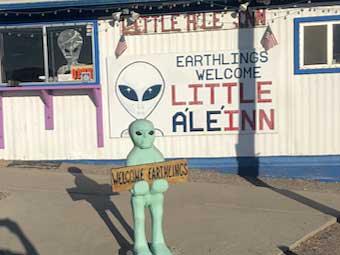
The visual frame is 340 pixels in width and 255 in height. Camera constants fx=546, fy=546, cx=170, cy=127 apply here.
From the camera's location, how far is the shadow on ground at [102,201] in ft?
18.5

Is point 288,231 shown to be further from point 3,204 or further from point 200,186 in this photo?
point 3,204

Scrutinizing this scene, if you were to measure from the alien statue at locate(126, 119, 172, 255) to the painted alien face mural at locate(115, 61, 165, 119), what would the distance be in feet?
16.3

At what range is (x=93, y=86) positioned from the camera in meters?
9.70

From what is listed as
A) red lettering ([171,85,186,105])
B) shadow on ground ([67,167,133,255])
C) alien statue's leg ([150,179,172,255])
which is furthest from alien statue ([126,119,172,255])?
red lettering ([171,85,186,105])

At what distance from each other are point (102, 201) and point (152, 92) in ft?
9.97

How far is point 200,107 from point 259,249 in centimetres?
464

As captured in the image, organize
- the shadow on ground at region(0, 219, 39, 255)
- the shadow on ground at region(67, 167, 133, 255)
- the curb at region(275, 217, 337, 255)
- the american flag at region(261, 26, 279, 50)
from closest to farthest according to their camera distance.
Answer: the shadow on ground at region(0, 219, 39, 255) < the curb at region(275, 217, 337, 255) < the shadow on ground at region(67, 167, 133, 255) < the american flag at region(261, 26, 279, 50)

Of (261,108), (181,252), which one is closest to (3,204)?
(181,252)

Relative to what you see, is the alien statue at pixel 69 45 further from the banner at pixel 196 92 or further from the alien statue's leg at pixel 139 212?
the alien statue's leg at pixel 139 212

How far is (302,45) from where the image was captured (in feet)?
30.8

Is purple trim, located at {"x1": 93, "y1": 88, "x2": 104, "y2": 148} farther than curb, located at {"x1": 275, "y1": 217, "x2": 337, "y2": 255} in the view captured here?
Yes

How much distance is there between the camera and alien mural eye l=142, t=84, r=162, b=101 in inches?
384

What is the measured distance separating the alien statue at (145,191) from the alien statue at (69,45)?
210 inches

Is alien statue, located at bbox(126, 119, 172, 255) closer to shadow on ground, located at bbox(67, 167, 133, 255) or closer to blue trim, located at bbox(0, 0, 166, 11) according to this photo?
shadow on ground, located at bbox(67, 167, 133, 255)
